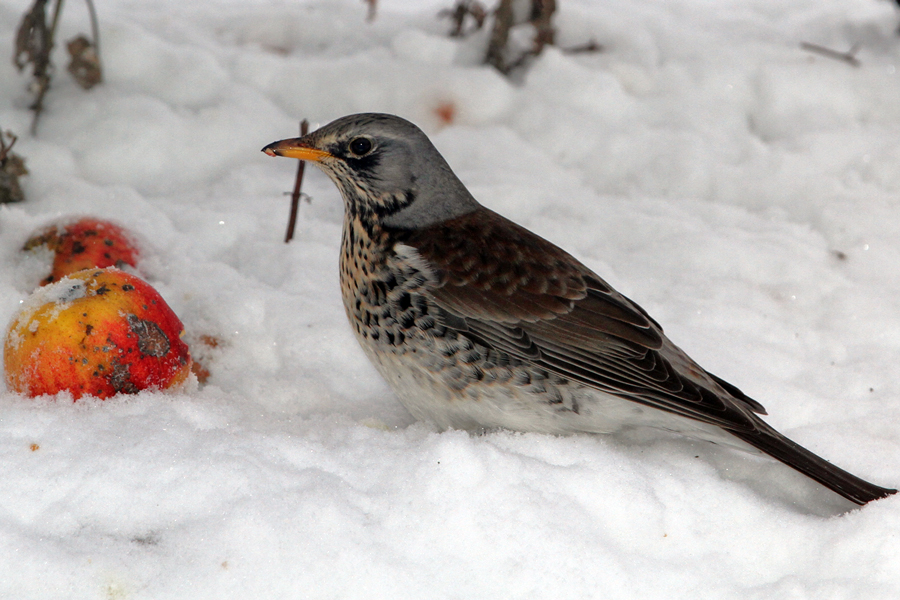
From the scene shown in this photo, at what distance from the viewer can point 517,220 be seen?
4637mm

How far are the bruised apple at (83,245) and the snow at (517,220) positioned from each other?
104 mm

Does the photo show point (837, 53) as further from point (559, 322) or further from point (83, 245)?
point (83, 245)

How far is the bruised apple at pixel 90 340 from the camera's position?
2.75 meters

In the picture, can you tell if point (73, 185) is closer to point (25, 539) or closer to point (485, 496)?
point (25, 539)

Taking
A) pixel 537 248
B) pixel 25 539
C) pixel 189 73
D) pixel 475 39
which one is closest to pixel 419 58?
pixel 475 39

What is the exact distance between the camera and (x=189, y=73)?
17.1 ft

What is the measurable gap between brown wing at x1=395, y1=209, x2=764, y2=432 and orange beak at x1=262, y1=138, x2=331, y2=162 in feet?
1.49

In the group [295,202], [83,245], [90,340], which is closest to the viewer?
[90,340]

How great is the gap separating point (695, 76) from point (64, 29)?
4.01 metres

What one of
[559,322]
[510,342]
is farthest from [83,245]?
[559,322]

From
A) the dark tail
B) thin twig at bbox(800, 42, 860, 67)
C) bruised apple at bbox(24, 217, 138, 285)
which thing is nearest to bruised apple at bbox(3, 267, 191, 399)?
bruised apple at bbox(24, 217, 138, 285)

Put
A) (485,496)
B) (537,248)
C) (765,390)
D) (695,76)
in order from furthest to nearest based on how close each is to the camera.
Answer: (695,76)
(765,390)
(537,248)
(485,496)

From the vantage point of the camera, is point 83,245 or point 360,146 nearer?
point 360,146

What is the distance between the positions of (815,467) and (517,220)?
2.24m
